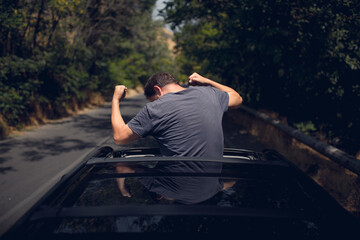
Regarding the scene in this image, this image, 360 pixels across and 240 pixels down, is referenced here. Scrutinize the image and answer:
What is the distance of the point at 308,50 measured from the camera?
748 centimetres

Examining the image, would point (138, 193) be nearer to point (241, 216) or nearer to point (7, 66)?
point (241, 216)

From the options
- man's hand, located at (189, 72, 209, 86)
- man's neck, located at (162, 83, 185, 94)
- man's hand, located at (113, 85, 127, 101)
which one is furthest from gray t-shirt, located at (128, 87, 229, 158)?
man's hand, located at (189, 72, 209, 86)

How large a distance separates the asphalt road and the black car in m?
2.77

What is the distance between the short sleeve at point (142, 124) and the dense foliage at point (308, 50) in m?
5.45

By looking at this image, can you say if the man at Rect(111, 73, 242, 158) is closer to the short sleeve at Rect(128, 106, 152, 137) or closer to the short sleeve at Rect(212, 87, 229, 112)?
the short sleeve at Rect(128, 106, 152, 137)

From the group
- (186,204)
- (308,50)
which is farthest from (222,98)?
(308,50)

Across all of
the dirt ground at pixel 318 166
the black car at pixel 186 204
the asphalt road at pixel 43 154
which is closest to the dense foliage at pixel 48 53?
the asphalt road at pixel 43 154

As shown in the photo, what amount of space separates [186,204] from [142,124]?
1.04m

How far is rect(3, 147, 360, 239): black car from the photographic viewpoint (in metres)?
1.45

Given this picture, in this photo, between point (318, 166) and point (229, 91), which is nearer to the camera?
point (229, 91)

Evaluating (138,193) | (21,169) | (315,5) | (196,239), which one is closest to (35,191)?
(21,169)

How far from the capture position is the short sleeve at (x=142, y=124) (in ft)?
8.32

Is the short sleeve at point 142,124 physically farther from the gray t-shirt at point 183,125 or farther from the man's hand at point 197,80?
the man's hand at point 197,80

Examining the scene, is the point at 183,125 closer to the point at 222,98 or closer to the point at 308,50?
the point at 222,98
